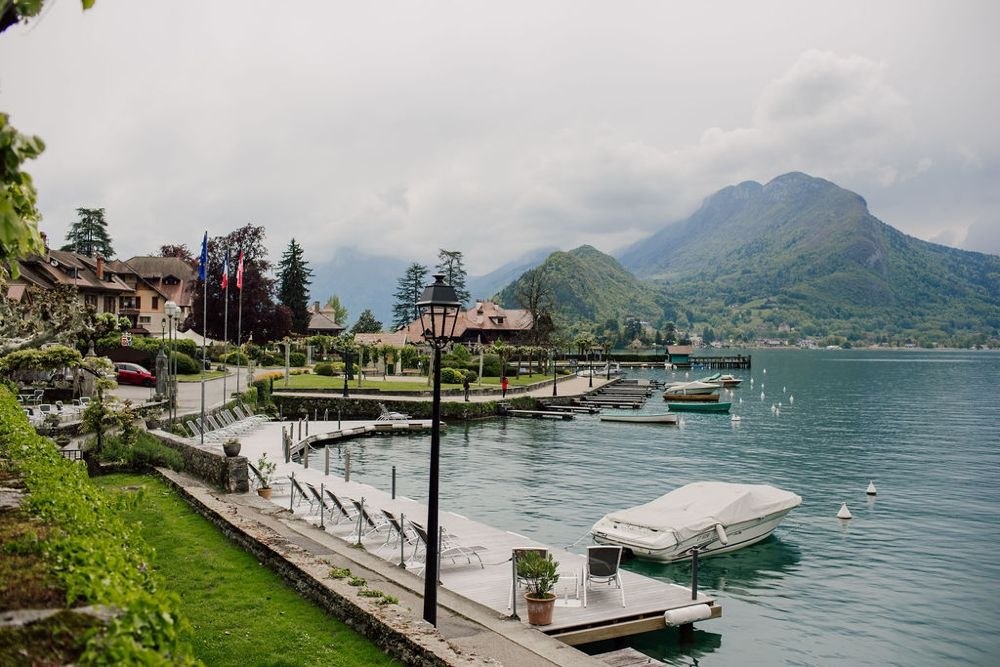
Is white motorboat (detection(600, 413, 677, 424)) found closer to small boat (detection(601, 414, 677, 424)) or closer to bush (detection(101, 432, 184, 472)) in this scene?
small boat (detection(601, 414, 677, 424))

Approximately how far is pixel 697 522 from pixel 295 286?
296 feet

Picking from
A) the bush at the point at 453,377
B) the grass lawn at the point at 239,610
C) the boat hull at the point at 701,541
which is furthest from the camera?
the bush at the point at 453,377

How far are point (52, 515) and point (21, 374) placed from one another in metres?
45.2

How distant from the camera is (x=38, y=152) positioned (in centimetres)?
368

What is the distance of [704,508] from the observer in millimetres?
22547

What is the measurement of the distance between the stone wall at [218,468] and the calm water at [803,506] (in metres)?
8.86

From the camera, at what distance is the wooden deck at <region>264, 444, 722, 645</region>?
1399 cm

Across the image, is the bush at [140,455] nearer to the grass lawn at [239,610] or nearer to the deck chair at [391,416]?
the grass lawn at [239,610]

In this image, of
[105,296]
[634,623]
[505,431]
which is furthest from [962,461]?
[105,296]

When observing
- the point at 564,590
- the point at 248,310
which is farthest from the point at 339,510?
the point at 248,310

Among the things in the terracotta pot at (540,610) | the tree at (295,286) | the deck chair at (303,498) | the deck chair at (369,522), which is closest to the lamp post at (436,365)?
the terracotta pot at (540,610)

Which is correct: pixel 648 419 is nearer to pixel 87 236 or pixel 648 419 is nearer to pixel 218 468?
pixel 218 468

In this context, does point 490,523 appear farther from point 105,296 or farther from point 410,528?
point 105,296

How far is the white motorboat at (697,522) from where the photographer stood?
20812 mm
